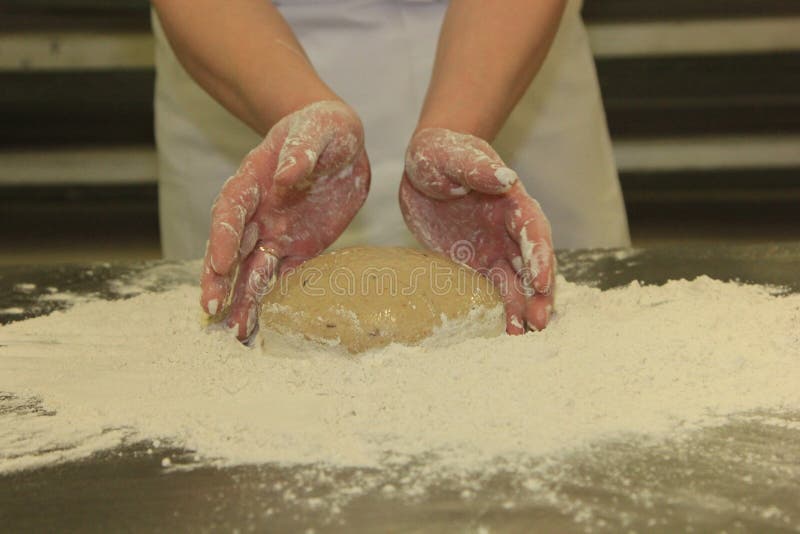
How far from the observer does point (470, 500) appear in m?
0.90

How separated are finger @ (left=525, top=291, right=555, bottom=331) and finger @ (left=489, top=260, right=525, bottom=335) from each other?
25mm

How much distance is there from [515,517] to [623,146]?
10.2 ft

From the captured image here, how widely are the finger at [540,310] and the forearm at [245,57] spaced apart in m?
0.47

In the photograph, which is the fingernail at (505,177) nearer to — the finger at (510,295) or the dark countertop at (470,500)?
the finger at (510,295)

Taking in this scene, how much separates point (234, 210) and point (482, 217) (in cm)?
39

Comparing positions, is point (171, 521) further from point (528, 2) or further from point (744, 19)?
point (744, 19)

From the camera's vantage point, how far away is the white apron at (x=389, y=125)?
2.04 metres

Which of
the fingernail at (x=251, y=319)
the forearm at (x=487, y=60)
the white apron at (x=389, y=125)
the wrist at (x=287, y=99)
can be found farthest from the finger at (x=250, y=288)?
the white apron at (x=389, y=125)

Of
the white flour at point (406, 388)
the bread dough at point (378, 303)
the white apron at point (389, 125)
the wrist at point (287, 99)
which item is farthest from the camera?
the white apron at point (389, 125)

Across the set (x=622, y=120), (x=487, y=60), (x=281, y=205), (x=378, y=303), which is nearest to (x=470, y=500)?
(x=378, y=303)

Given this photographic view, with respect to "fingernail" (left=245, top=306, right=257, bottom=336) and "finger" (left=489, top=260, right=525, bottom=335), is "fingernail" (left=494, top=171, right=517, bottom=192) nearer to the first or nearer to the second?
"finger" (left=489, top=260, right=525, bottom=335)

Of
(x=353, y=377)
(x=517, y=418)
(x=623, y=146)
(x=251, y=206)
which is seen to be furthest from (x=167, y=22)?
(x=623, y=146)

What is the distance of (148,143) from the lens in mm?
3814

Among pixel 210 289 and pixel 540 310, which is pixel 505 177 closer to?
pixel 540 310
